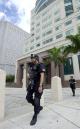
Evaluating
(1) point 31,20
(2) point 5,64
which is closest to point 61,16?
(1) point 31,20

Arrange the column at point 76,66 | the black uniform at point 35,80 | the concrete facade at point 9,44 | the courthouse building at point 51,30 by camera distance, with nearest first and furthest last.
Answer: the black uniform at point 35,80, the column at point 76,66, the courthouse building at point 51,30, the concrete facade at point 9,44

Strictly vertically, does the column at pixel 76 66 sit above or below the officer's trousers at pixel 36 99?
above

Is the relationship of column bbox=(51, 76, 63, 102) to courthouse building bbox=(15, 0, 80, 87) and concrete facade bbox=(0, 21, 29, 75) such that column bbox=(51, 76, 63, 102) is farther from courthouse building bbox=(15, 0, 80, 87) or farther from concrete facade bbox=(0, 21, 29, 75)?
concrete facade bbox=(0, 21, 29, 75)

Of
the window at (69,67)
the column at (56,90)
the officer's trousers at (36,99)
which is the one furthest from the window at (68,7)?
the officer's trousers at (36,99)

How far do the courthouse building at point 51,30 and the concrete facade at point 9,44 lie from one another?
1782 cm

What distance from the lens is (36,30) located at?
59.2 m

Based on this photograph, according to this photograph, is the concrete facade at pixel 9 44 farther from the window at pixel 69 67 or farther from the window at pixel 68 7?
the window at pixel 69 67

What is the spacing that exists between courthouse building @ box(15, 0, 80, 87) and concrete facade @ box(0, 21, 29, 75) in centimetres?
1782

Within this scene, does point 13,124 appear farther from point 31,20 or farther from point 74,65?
point 31,20

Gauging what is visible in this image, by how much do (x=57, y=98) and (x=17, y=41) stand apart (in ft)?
295

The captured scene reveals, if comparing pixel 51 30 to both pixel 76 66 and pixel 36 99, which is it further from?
pixel 36 99

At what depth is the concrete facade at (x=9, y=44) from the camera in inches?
3091

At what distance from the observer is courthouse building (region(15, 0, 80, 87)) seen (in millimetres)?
32312

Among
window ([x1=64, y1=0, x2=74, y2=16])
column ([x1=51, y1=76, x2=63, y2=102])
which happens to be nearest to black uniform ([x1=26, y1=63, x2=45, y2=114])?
column ([x1=51, y1=76, x2=63, y2=102])
